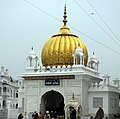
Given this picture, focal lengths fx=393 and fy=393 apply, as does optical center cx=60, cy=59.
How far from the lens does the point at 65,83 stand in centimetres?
2881

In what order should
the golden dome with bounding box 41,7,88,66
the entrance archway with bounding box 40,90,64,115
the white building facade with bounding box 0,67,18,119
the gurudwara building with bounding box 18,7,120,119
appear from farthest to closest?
the white building facade with bounding box 0,67,18,119
the golden dome with bounding box 41,7,88,66
the entrance archway with bounding box 40,90,64,115
the gurudwara building with bounding box 18,7,120,119

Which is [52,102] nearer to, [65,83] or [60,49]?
[65,83]

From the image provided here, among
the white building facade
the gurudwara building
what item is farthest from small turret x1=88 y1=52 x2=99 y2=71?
the white building facade

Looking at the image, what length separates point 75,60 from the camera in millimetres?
29609

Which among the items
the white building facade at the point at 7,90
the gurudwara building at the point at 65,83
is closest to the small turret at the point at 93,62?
the gurudwara building at the point at 65,83

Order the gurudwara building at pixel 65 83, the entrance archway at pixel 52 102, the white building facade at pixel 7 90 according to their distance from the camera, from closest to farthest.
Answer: the gurudwara building at pixel 65 83 → the entrance archway at pixel 52 102 → the white building facade at pixel 7 90

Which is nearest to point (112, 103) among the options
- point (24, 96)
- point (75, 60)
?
point (75, 60)

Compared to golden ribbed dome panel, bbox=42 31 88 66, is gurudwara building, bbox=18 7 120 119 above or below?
below

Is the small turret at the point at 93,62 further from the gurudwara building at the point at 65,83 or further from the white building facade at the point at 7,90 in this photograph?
the white building facade at the point at 7,90

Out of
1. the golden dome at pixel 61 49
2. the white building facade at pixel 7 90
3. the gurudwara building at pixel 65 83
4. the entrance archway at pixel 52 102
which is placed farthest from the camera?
the white building facade at pixel 7 90

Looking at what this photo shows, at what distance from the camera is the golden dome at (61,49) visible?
3052cm

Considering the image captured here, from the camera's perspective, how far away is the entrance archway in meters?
30.2

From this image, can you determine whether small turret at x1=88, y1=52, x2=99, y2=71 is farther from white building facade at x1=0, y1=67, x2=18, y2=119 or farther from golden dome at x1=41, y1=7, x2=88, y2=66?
white building facade at x1=0, y1=67, x2=18, y2=119

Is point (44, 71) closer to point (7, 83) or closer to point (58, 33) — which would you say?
point (58, 33)
